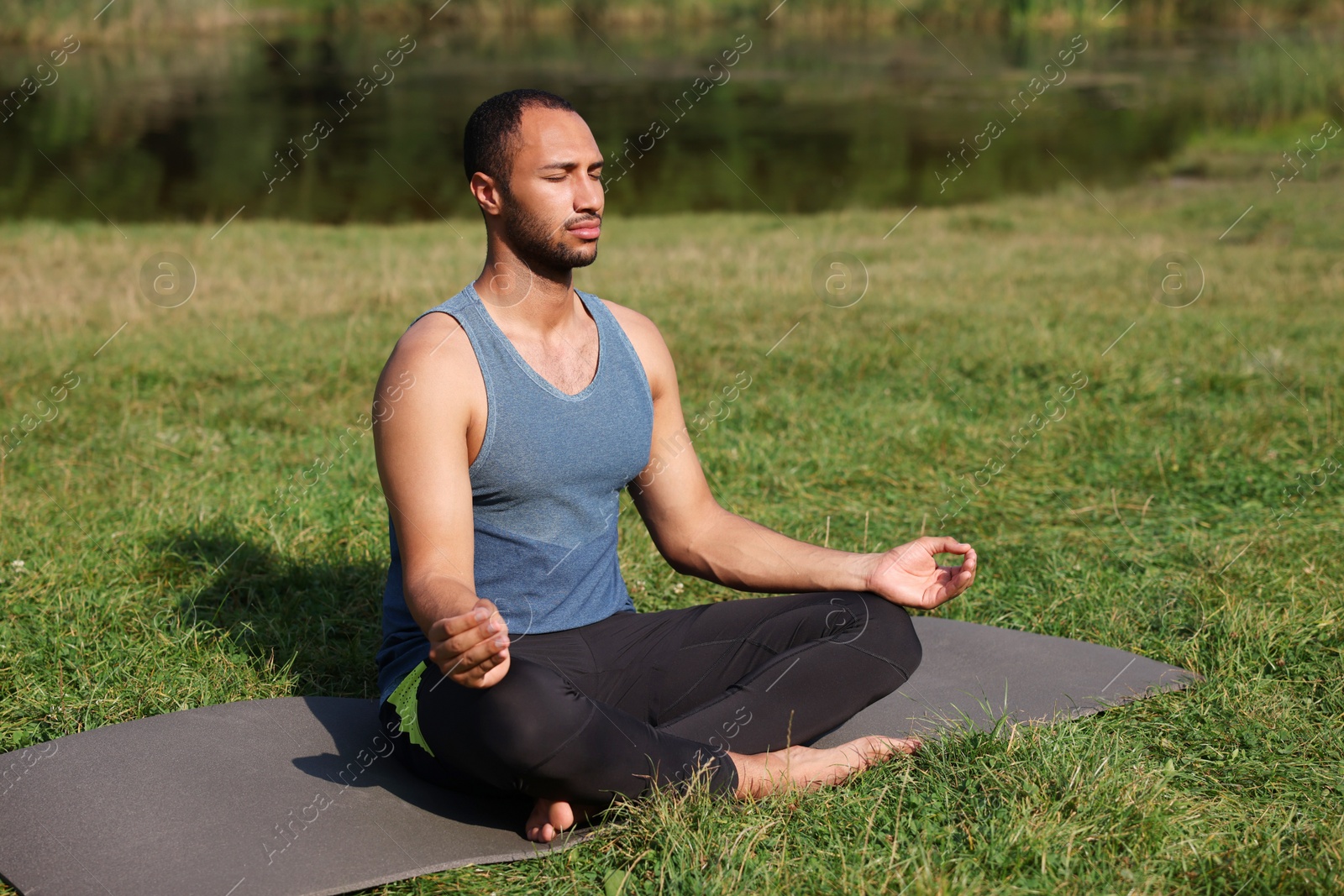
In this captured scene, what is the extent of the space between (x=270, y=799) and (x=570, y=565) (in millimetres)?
805

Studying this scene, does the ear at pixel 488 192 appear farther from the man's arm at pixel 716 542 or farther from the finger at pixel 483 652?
the finger at pixel 483 652

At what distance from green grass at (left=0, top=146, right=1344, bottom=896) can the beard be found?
3.85 ft

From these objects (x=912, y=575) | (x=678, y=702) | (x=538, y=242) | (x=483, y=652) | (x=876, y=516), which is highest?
(x=538, y=242)

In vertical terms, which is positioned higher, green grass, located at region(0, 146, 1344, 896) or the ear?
the ear

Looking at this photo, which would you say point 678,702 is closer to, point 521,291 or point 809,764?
point 809,764

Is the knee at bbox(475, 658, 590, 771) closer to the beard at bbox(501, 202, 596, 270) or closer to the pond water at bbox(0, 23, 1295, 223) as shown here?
the beard at bbox(501, 202, 596, 270)

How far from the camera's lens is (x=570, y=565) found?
2783 mm

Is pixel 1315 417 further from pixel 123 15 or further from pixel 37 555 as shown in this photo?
pixel 123 15

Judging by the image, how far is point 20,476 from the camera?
4.87m

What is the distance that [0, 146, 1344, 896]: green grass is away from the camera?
97.3 inches

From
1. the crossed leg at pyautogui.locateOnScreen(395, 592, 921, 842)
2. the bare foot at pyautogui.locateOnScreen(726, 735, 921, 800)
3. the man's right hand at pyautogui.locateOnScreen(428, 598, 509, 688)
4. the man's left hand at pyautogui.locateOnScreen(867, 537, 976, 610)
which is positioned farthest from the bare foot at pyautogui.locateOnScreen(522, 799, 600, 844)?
the man's left hand at pyautogui.locateOnScreen(867, 537, 976, 610)

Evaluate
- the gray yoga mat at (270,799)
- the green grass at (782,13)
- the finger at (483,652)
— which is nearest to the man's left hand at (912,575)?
the gray yoga mat at (270,799)

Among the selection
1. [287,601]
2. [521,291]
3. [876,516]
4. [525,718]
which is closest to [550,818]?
[525,718]

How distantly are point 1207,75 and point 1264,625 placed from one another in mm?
25722
